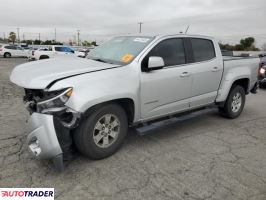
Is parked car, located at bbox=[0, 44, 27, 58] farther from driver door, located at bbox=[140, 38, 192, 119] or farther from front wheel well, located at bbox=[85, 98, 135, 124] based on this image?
front wheel well, located at bbox=[85, 98, 135, 124]

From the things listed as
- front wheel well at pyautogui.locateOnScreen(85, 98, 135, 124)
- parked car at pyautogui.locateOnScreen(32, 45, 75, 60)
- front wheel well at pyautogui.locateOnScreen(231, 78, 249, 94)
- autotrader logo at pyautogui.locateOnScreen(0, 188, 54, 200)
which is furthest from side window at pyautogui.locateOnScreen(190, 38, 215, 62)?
parked car at pyautogui.locateOnScreen(32, 45, 75, 60)

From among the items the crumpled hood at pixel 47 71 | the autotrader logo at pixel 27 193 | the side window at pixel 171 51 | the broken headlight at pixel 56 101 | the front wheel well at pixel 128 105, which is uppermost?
the side window at pixel 171 51

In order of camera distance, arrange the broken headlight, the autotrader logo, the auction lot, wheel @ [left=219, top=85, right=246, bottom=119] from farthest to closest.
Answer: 1. wheel @ [left=219, top=85, right=246, bottom=119]
2. the broken headlight
3. the auction lot
4. the autotrader logo

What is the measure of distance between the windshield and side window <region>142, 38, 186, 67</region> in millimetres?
186

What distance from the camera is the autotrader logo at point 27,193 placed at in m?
2.83

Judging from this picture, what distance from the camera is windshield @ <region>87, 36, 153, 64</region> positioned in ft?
13.3

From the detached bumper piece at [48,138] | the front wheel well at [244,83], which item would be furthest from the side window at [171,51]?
the front wheel well at [244,83]

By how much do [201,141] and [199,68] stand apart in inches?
49.9

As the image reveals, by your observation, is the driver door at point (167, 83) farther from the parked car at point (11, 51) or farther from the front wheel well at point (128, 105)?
the parked car at point (11, 51)

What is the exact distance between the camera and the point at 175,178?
3.26 m

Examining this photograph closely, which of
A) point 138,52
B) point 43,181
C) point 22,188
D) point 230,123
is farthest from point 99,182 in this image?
point 230,123

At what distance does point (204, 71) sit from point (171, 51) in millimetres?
823

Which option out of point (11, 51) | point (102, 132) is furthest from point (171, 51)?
point (11, 51)

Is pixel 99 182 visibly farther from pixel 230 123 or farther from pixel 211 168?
pixel 230 123
